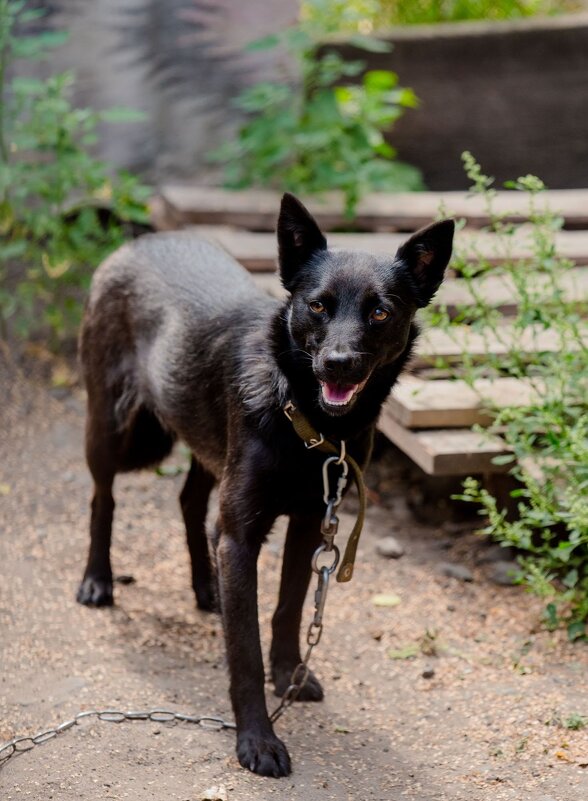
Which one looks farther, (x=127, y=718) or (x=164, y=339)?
(x=164, y=339)

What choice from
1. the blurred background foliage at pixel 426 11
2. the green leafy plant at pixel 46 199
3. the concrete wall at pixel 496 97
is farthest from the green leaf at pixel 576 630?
the blurred background foliage at pixel 426 11

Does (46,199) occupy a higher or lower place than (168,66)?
lower

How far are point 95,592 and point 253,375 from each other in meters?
1.30

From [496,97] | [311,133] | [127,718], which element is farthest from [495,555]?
[496,97]

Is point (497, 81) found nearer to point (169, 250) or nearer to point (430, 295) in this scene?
point (169, 250)

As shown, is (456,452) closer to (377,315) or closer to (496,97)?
(377,315)

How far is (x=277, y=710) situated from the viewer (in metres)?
3.34

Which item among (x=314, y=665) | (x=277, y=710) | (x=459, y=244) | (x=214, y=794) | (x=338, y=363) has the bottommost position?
(x=314, y=665)

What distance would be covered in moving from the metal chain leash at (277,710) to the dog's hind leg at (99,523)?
877 millimetres

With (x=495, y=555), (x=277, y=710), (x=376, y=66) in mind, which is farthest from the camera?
(x=376, y=66)

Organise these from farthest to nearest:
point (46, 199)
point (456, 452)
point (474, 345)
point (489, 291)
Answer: point (46, 199) → point (489, 291) → point (474, 345) → point (456, 452)

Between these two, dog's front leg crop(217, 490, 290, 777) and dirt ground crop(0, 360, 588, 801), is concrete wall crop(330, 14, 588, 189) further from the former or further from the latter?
dog's front leg crop(217, 490, 290, 777)

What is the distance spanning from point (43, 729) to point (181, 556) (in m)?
1.51

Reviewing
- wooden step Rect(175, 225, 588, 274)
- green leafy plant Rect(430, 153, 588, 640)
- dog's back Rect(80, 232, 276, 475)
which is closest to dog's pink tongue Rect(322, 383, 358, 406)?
dog's back Rect(80, 232, 276, 475)
